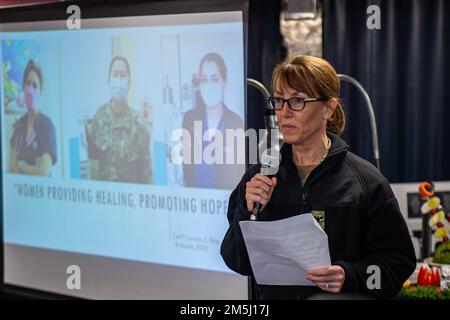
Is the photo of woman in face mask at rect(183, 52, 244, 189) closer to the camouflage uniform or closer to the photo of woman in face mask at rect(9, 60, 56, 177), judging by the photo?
the camouflage uniform

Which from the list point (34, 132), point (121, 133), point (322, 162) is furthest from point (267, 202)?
point (34, 132)

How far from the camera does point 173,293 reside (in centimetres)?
296

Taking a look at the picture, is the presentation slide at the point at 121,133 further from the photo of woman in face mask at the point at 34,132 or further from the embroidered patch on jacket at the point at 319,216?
the embroidered patch on jacket at the point at 319,216

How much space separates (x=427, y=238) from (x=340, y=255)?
1.16 meters

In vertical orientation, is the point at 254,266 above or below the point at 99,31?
below

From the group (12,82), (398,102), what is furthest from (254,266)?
(398,102)

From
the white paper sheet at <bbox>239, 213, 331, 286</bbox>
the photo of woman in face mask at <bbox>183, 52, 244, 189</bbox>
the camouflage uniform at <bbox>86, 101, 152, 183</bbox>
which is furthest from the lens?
the camouflage uniform at <bbox>86, 101, 152, 183</bbox>

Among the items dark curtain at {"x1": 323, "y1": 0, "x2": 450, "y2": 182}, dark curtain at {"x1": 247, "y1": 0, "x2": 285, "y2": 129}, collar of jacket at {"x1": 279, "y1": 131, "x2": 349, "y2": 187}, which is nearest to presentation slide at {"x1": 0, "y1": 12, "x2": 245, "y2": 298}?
collar of jacket at {"x1": 279, "y1": 131, "x2": 349, "y2": 187}

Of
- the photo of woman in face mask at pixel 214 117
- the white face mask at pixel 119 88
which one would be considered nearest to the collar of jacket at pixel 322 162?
the photo of woman in face mask at pixel 214 117

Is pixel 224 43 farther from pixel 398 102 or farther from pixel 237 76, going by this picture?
pixel 398 102

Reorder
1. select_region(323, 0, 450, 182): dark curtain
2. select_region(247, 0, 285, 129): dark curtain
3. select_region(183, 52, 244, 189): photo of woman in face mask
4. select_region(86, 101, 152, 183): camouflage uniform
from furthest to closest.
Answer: select_region(247, 0, 285, 129): dark curtain
select_region(323, 0, 450, 182): dark curtain
select_region(86, 101, 152, 183): camouflage uniform
select_region(183, 52, 244, 189): photo of woman in face mask

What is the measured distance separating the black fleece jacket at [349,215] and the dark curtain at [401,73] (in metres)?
2.45

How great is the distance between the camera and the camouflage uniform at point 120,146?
117 inches

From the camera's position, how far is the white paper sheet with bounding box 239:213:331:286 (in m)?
1.71
